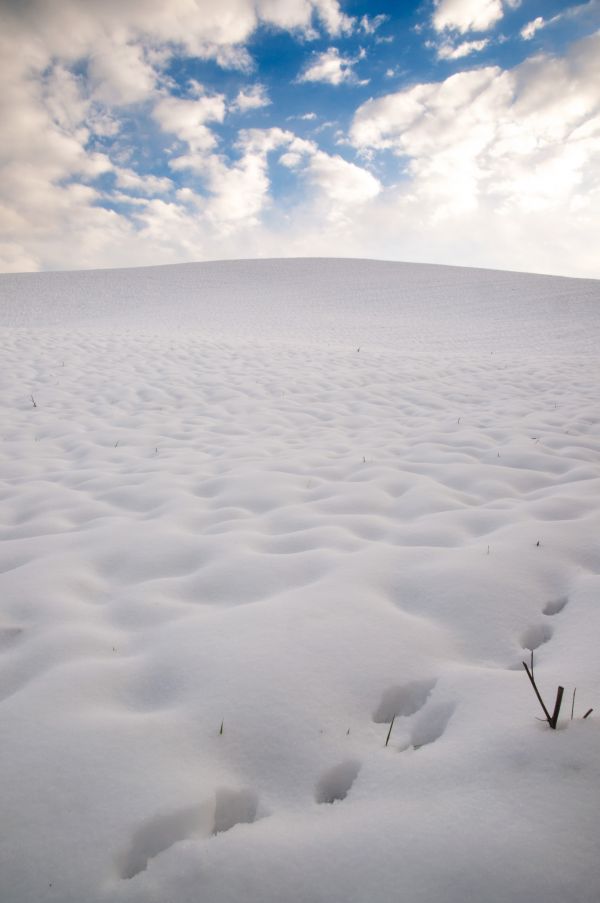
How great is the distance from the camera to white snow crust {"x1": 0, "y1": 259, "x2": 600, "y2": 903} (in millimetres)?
896

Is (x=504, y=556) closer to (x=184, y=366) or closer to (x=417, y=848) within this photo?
(x=417, y=848)

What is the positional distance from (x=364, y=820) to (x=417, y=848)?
0.12 meters

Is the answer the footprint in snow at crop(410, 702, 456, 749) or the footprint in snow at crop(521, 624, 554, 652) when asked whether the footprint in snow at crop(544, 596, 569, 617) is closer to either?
the footprint in snow at crop(521, 624, 554, 652)

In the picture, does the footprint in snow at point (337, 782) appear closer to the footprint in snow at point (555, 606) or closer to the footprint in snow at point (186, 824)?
the footprint in snow at point (186, 824)

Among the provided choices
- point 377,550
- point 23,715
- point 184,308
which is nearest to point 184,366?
point 377,550

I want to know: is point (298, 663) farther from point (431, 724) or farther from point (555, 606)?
point (555, 606)

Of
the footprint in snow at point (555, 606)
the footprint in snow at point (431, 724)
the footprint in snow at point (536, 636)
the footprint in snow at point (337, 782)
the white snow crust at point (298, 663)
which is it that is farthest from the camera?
the footprint in snow at point (555, 606)

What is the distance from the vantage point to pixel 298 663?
1.41 metres

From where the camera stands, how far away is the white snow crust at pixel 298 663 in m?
0.90

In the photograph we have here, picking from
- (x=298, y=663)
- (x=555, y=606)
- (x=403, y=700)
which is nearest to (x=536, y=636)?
(x=555, y=606)

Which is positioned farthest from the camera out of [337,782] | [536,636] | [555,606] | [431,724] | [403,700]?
[555,606]

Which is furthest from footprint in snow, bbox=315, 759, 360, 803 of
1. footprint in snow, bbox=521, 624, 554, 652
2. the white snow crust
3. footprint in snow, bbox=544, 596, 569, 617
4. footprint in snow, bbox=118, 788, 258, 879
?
footprint in snow, bbox=544, 596, 569, 617

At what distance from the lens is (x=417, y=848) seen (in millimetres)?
893

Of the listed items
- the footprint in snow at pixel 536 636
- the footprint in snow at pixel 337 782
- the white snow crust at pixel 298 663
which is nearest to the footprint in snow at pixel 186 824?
the white snow crust at pixel 298 663
